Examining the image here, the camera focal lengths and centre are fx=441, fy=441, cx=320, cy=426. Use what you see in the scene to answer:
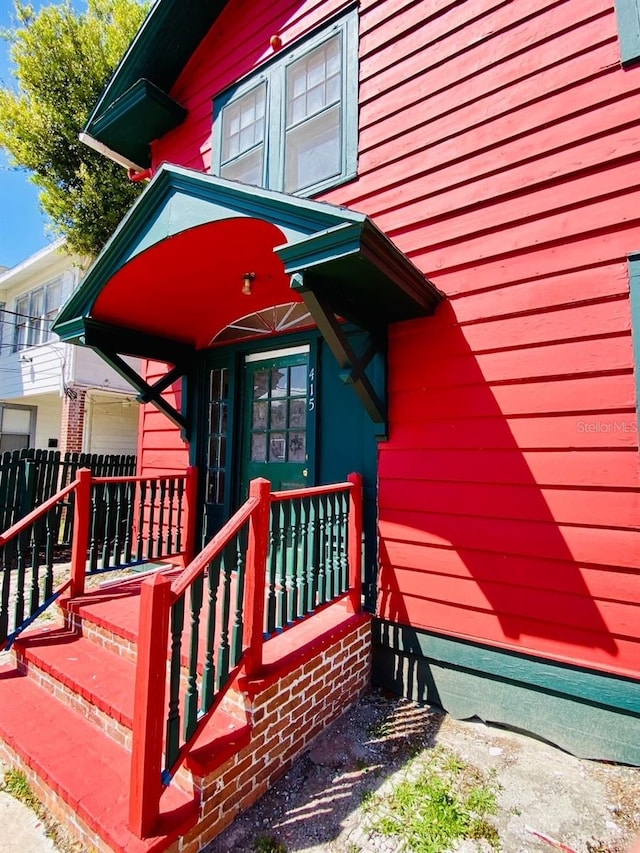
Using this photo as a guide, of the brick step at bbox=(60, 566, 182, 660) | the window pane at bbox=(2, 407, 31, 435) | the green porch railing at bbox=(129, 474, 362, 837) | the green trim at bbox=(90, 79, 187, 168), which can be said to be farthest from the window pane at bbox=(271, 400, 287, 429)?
the window pane at bbox=(2, 407, 31, 435)

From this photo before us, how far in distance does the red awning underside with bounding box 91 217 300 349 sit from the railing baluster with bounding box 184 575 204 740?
2.18 metres

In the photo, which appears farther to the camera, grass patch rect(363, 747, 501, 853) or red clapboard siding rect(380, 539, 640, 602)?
red clapboard siding rect(380, 539, 640, 602)

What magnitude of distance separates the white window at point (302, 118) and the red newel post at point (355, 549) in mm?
2710

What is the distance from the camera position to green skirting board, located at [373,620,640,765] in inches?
95.0

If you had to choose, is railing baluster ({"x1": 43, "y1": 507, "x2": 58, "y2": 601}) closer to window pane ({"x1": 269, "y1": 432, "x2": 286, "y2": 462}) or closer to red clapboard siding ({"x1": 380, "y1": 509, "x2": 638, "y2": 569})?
window pane ({"x1": 269, "y1": 432, "x2": 286, "y2": 462})

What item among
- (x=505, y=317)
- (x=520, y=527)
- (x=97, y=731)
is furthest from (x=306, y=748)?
(x=505, y=317)

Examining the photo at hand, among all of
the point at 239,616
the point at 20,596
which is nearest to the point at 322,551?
the point at 239,616

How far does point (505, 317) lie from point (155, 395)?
11.5ft

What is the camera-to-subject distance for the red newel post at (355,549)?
10.6 ft

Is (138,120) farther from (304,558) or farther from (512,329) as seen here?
(304,558)

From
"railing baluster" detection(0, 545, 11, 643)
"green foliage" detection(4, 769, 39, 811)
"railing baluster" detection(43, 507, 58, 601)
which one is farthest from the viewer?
"railing baluster" detection(43, 507, 58, 601)

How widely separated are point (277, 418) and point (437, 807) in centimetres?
311

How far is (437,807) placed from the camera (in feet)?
6.85

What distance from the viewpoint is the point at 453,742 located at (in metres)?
2.63
